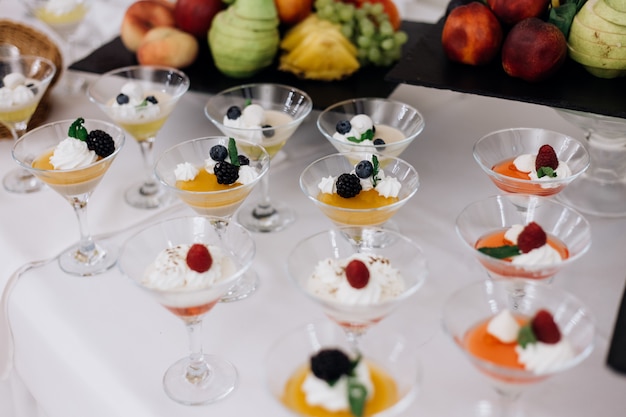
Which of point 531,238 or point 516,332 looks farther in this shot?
point 531,238

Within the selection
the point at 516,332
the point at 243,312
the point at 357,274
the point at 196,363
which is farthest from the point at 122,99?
the point at 516,332

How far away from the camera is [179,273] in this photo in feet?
3.76

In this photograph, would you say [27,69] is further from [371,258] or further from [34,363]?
[371,258]

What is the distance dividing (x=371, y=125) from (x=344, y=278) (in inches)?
21.1

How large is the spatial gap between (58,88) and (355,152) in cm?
113

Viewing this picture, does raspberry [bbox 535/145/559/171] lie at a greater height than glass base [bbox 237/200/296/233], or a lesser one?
greater

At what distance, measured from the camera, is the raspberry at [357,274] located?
1074 millimetres

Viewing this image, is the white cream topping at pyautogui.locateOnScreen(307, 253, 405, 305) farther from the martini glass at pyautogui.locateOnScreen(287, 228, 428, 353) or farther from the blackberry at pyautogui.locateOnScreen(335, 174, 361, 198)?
the blackberry at pyautogui.locateOnScreen(335, 174, 361, 198)

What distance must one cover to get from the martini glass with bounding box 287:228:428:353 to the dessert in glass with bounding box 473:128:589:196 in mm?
319

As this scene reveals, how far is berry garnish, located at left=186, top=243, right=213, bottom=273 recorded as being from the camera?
1.13 meters

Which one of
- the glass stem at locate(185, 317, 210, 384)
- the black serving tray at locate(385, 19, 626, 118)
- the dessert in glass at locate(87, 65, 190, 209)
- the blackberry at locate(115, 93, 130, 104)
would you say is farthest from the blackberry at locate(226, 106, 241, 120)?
the glass stem at locate(185, 317, 210, 384)

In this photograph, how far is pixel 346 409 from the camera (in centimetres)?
94

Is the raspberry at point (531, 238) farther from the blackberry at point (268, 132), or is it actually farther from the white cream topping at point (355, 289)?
the blackberry at point (268, 132)

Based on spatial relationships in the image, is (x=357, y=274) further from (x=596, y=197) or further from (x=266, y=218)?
(x=596, y=197)
